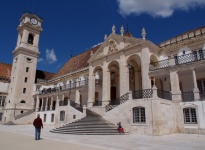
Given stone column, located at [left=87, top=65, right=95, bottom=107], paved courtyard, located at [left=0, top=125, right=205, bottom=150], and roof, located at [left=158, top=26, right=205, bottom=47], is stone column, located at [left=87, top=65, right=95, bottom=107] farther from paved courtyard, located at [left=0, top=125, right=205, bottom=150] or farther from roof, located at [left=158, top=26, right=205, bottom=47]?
paved courtyard, located at [left=0, top=125, right=205, bottom=150]

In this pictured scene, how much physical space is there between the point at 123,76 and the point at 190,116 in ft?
27.4

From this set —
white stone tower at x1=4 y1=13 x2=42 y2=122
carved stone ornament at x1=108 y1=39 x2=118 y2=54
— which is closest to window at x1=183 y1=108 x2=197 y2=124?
carved stone ornament at x1=108 y1=39 x2=118 y2=54

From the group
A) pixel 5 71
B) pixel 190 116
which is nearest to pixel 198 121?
pixel 190 116

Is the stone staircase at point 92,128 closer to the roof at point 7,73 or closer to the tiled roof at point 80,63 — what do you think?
the tiled roof at point 80,63

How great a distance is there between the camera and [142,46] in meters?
20.0

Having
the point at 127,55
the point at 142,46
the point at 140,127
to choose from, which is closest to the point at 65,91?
the point at 127,55

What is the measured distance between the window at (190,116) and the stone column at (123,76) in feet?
22.0

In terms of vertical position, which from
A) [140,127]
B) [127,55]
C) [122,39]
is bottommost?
[140,127]

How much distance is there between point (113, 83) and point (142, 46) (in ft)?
28.2

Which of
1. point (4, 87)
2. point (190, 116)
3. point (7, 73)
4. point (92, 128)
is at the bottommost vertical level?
point (92, 128)

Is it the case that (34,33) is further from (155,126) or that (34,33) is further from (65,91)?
(155,126)

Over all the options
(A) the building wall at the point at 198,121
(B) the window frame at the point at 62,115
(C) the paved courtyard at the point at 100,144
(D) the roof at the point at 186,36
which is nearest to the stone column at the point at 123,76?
(D) the roof at the point at 186,36

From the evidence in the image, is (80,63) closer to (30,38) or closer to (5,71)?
(30,38)

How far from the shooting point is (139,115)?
15359 mm
